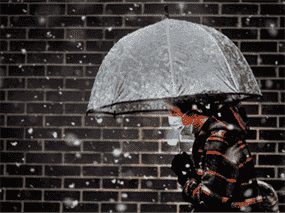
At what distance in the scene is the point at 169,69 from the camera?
150 centimetres

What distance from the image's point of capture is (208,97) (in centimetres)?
176

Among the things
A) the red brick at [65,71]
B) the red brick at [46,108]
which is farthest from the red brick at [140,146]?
the red brick at [65,71]

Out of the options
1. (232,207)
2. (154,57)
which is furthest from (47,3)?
(232,207)

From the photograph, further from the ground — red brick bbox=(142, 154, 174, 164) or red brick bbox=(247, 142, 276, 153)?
red brick bbox=(247, 142, 276, 153)

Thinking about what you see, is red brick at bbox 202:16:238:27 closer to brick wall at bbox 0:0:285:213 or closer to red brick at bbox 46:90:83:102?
brick wall at bbox 0:0:285:213

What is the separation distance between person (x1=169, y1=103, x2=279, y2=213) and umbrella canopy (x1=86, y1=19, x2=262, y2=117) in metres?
0.18

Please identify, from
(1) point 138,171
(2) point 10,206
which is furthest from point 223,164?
(2) point 10,206

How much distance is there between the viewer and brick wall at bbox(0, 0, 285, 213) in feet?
8.79

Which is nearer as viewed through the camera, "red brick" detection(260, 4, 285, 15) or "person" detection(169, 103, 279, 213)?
"person" detection(169, 103, 279, 213)

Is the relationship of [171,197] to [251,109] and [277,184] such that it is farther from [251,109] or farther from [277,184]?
[251,109]

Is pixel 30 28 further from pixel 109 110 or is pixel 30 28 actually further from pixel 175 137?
pixel 175 137

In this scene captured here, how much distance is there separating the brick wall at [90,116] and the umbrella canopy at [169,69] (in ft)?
3.62

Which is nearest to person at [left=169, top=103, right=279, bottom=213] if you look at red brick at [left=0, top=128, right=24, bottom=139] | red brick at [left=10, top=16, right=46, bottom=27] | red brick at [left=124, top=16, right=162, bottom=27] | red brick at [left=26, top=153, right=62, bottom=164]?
red brick at [left=124, top=16, right=162, bottom=27]

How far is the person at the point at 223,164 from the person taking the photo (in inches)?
61.2
